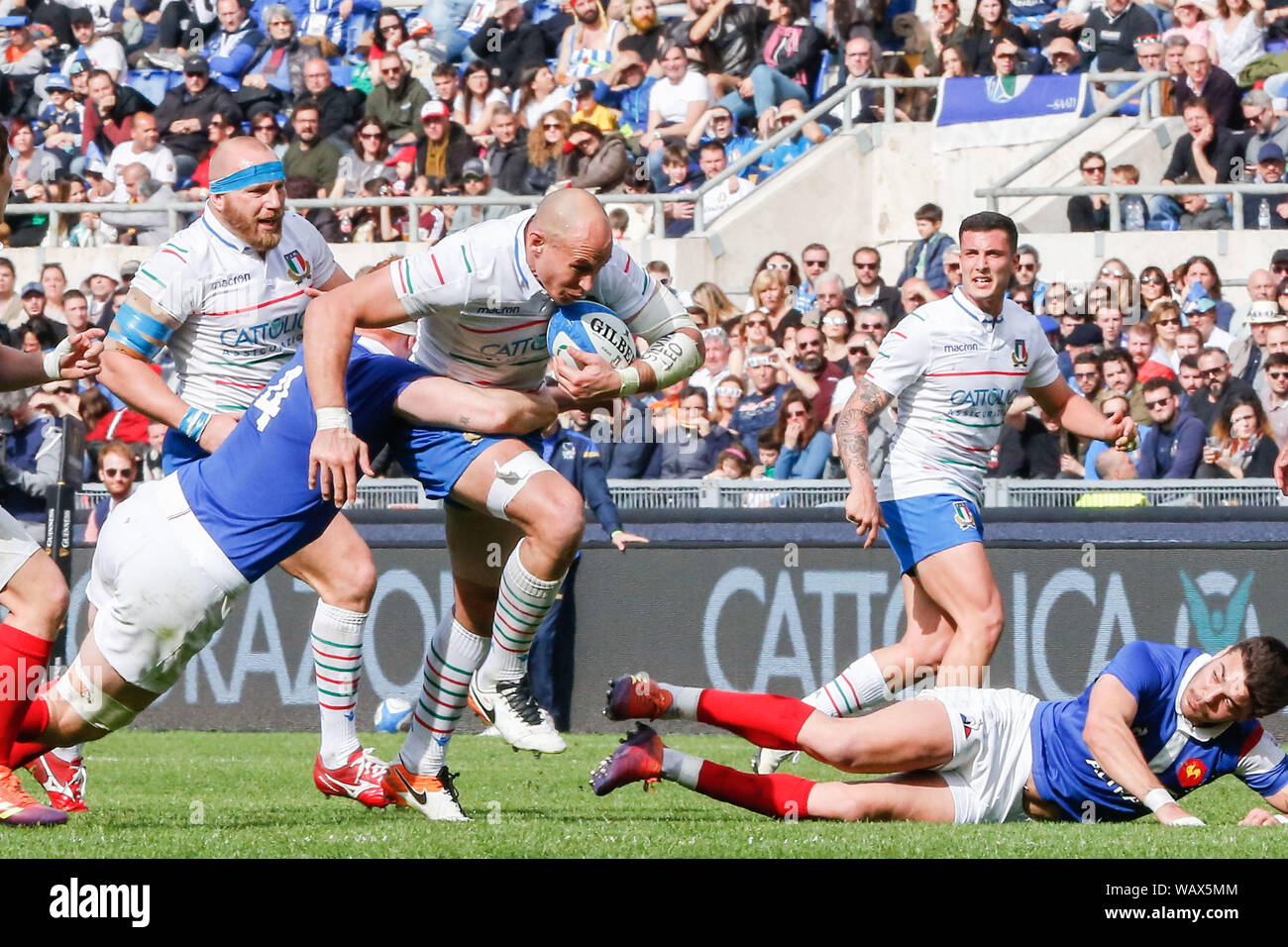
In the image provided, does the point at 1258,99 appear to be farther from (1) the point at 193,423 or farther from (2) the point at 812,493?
(1) the point at 193,423

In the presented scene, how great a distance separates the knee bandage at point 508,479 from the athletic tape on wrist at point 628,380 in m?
0.43

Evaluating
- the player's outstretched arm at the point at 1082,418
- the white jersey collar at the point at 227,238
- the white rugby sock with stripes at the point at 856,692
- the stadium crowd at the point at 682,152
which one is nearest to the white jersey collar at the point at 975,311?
the player's outstretched arm at the point at 1082,418

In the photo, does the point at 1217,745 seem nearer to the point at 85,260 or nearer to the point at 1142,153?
the point at 1142,153

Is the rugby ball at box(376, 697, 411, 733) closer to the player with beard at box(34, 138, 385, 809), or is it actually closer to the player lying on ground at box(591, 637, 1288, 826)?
the player with beard at box(34, 138, 385, 809)

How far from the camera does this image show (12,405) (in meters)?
15.0

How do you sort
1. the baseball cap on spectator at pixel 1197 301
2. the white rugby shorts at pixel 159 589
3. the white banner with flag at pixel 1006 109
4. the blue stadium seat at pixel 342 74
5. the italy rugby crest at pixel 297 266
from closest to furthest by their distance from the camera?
the white rugby shorts at pixel 159 589, the italy rugby crest at pixel 297 266, the baseball cap on spectator at pixel 1197 301, the white banner with flag at pixel 1006 109, the blue stadium seat at pixel 342 74

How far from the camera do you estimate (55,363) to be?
706 centimetres

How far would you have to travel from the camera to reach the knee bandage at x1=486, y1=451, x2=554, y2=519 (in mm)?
7137

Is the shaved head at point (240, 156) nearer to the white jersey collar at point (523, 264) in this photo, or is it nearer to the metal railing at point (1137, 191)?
the white jersey collar at point (523, 264)

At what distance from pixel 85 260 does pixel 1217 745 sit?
15542 mm

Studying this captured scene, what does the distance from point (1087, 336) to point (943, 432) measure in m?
5.67

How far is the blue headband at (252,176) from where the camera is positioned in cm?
841

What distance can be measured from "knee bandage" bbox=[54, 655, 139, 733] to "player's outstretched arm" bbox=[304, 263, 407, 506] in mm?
1069

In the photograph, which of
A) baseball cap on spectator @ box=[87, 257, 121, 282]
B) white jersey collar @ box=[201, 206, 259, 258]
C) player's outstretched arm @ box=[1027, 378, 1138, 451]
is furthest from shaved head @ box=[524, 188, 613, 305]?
baseball cap on spectator @ box=[87, 257, 121, 282]
